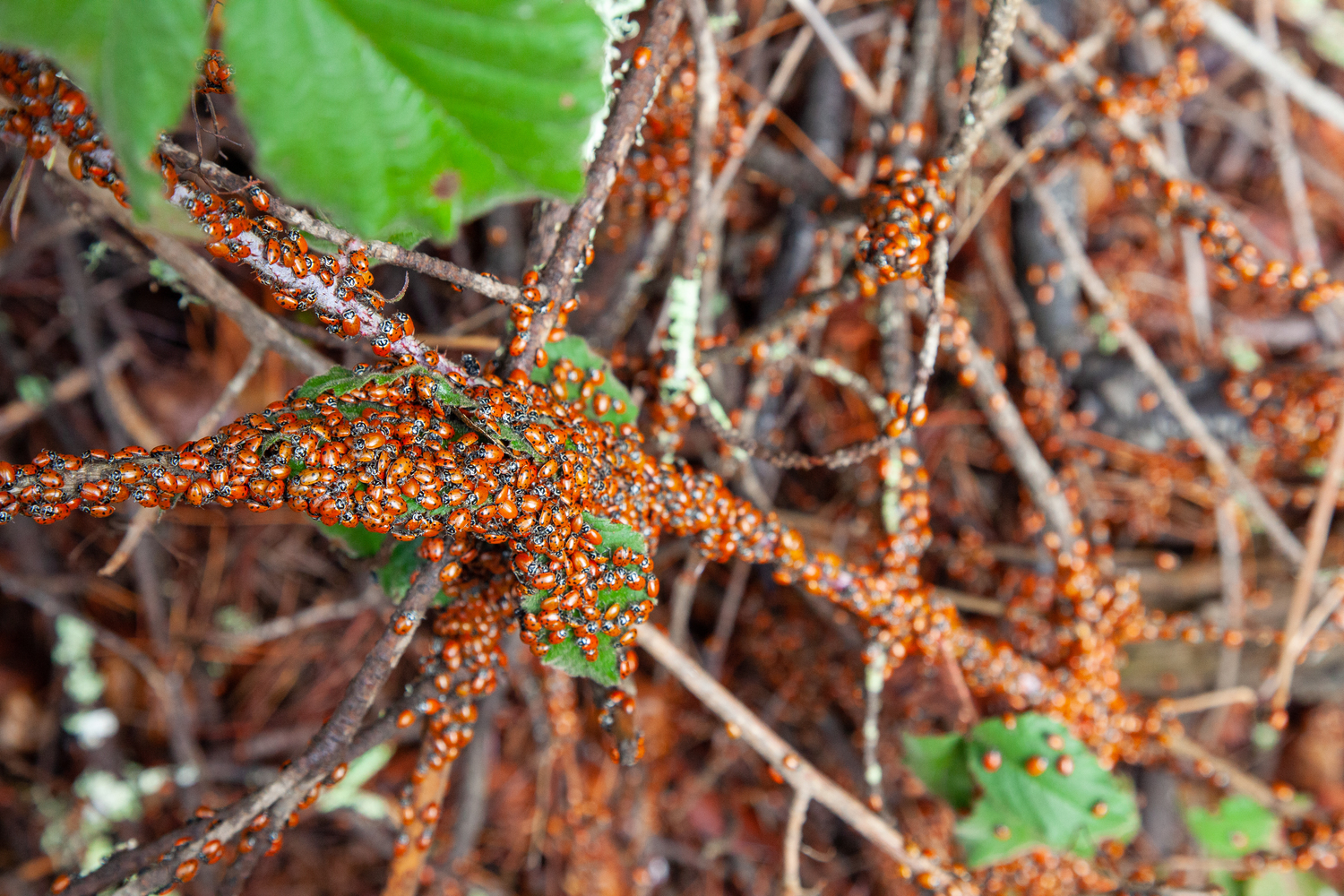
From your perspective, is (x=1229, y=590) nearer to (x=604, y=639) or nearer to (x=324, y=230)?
(x=604, y=639)

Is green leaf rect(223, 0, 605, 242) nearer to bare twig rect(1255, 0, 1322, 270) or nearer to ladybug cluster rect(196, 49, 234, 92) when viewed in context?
ladybug cluster rect(196, 49, 234, 92)

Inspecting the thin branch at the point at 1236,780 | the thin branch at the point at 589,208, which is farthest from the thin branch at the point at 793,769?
the thin branch at the point at 1236,780

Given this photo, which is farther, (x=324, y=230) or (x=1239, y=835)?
(x=1239, y=835)

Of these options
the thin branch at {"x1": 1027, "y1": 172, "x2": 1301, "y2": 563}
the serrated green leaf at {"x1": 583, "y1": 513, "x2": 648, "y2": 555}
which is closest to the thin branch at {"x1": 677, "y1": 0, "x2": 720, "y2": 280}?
the serrated green leaf at {"x1": 583, "y1": 513, "x2": 648, "y2": 555}

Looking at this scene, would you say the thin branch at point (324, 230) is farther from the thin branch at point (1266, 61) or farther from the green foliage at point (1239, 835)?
the green foliage at point (1239, 835)

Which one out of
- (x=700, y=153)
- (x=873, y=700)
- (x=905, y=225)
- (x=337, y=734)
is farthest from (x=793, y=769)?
(x=700, y=153)

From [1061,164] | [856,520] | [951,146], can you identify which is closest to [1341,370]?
[1061,164]
